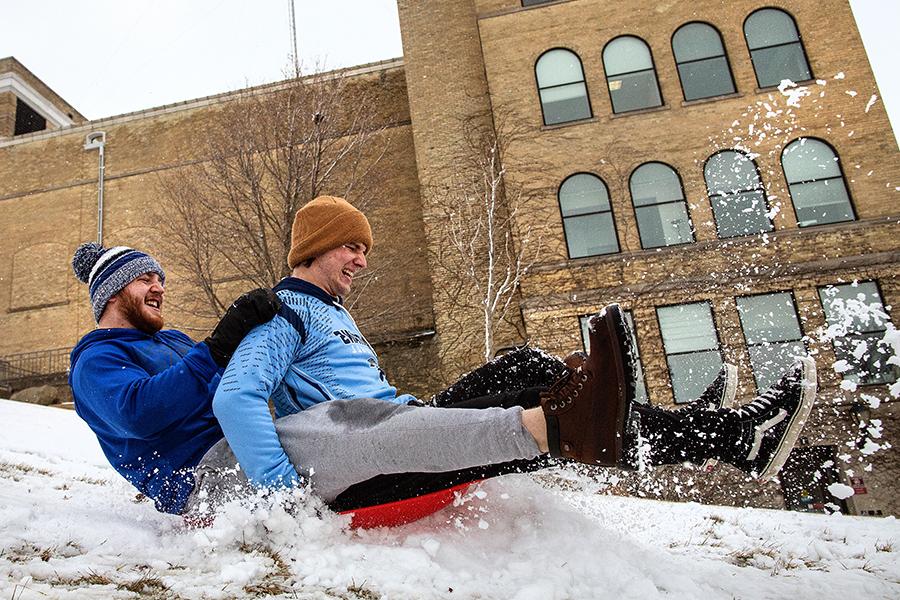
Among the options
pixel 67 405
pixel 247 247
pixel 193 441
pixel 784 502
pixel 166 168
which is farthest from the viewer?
pixel 166 168

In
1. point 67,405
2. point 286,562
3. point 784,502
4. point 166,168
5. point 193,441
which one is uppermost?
point 166,168

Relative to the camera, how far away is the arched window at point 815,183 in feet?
39.2

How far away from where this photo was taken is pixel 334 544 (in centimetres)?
217

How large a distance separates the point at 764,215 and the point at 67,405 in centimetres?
1639

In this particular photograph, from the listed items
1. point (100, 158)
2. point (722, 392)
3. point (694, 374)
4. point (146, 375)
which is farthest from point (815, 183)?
point (100, 158)

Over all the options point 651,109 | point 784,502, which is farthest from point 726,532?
point 651,109

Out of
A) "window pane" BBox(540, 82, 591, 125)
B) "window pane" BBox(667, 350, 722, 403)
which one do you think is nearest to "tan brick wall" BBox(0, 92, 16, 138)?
"window pane" BBox(540, 82, 591, 125)

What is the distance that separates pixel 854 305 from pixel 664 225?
3767 mm

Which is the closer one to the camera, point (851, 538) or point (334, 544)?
point (334, 544)

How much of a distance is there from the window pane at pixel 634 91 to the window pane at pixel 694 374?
5.57 meters

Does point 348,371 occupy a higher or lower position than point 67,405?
lower

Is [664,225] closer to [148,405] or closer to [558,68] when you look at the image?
[558,68]

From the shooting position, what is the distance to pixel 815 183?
1212 cm

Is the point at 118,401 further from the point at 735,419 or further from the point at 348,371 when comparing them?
the point at 735,419
